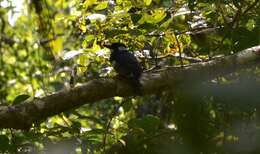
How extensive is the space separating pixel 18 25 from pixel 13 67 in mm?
812

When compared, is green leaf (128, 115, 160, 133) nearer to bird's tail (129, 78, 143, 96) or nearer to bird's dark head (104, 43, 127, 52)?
bird's tail (129, 78, 143, 96)

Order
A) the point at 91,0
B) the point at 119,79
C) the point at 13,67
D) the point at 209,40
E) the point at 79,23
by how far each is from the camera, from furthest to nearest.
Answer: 1. the point at 13,67
2. the point at 209,40
3. the point at 79,23
4. the point at 91,0
5. the point at 119,79

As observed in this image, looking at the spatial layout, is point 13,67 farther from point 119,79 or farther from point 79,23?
point 119,79

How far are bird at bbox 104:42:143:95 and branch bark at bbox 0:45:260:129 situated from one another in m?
0.05

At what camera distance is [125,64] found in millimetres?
3424

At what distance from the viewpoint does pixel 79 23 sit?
13.1 feet

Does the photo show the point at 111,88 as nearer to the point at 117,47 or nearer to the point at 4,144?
the point at 117,47

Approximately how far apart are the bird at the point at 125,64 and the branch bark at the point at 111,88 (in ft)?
0.16

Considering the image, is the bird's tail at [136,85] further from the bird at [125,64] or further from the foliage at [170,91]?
the foliage at [170,91]

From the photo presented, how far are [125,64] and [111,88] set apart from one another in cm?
36

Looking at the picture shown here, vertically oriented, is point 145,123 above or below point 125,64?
below

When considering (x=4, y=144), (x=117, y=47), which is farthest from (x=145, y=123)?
(x=4, y=144)

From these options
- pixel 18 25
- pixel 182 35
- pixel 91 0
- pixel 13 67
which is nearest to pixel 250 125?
pixel 182 35

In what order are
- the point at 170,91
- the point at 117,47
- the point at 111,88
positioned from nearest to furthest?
the point at 111,88 < the point at 117,47 < the point at 170,91
